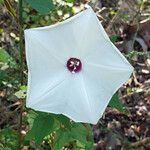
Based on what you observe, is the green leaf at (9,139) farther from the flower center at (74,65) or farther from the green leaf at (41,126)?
the flower center at (74,65)

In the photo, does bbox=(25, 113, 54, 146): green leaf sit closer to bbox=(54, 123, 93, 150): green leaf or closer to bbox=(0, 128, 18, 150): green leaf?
bbox=(54, 123, 93, 150): green leaf

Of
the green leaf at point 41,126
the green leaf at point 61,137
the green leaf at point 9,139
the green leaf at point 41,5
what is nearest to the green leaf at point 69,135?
the green leaf at point 61,137

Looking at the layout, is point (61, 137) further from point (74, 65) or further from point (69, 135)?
point (74, 65)

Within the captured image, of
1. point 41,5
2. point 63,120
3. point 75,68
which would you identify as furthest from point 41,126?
point 41,5

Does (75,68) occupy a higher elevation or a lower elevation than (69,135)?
higher

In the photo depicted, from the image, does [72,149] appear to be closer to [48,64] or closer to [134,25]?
[48,64]

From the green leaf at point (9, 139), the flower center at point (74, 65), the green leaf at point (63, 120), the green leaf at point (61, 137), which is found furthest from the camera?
the green leaf at point (9, 139)

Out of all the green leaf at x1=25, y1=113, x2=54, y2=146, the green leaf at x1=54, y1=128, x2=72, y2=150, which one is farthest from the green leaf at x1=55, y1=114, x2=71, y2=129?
the green leaf at x1=54, y1=128, x2=72, y2=150
